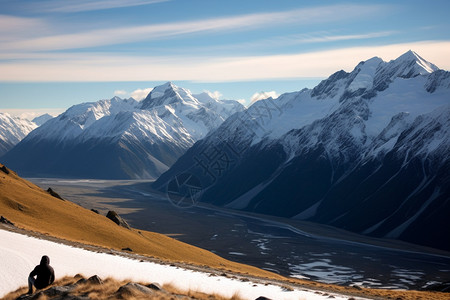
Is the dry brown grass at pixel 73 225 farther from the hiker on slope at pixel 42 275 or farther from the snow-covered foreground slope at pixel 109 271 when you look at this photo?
the hiker on slope at pixel 42 275

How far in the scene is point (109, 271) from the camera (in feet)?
123

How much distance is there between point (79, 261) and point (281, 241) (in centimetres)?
14425

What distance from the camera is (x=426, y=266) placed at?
141625mm

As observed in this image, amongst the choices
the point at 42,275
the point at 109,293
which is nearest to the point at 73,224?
the point at 42,275

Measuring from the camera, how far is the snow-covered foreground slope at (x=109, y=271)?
32781mm

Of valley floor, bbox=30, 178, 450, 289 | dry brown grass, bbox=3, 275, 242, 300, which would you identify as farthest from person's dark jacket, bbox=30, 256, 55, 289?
valley floor, bbox=30, 178, 450, 289

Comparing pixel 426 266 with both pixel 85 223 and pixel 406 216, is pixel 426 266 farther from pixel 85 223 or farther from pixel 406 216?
pixel 85 223

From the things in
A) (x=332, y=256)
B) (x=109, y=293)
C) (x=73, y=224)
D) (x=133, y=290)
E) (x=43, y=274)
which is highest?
(x=133, y=290)

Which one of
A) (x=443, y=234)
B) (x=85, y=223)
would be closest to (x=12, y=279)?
(x=85, y=223)

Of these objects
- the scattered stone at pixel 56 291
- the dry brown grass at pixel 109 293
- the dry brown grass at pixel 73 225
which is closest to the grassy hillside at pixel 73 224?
the dry brown grass at pixel 73 225

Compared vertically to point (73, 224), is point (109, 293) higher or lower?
higher

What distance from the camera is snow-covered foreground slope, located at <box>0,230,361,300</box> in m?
32.8

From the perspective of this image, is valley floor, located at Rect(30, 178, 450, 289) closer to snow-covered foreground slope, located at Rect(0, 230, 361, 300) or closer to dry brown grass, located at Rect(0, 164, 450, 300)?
dry brown grass, located at Rect(0, 164, 450, 300)

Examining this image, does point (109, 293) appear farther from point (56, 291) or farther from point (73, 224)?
point (73, 224)
